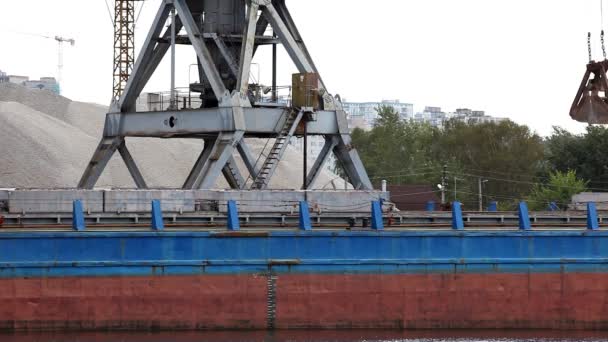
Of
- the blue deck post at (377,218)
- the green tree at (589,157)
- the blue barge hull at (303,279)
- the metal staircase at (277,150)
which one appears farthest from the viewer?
the green tree at (589,157)

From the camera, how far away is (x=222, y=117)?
4388 cm

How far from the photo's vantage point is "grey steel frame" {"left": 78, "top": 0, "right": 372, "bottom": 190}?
43844 mm

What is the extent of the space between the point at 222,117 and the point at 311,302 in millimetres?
9576

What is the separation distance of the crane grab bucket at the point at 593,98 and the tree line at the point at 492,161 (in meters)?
31.3

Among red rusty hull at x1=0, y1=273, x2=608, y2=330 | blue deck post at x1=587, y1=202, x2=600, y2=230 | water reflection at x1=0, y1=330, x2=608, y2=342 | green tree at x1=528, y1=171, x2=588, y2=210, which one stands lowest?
water reflection at x1=0, y1=330, x2=608, y2=342

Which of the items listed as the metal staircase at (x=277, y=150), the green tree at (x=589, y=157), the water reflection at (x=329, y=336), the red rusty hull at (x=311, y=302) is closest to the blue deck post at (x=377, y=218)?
the red rusty hull at (x=311, y=302)

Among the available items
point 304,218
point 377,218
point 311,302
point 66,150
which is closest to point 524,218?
point 377,218

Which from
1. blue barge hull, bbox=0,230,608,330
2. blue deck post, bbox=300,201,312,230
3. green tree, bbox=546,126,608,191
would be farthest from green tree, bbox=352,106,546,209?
blue deck post, bbox=300,201,312,230

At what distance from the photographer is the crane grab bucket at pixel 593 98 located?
48531mm

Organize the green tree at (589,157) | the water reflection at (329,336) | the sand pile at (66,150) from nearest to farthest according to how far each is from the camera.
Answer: the water reflection at (329,336) < the sand pile at (66,150) < the green tree at (589,157)

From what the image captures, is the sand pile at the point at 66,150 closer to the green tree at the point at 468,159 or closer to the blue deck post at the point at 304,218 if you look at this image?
the green tree at the point at 468,159

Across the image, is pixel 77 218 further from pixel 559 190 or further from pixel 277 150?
pixel 559 190

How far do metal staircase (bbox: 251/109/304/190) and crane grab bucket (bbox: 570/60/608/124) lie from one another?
1119 cm

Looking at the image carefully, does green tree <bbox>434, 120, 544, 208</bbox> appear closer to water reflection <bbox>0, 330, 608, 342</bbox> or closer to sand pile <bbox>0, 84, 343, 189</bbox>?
sand pile <bbox>0, 84, 343, 189</bbox>
